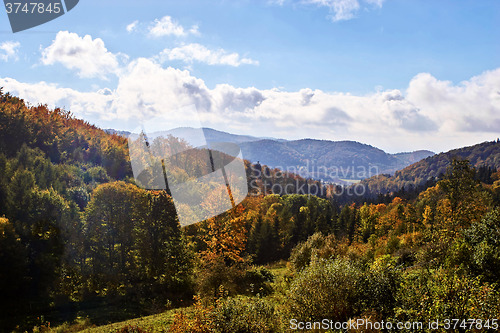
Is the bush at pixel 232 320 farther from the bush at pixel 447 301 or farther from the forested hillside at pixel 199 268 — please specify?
the bush at pixel 447 301

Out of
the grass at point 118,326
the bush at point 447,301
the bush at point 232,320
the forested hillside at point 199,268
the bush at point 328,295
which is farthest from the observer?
the grass at point 118,326

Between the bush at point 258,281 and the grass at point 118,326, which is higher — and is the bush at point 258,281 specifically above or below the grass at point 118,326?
below

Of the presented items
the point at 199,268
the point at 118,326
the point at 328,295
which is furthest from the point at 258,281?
the point at 328,295

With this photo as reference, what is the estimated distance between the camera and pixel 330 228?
214ft

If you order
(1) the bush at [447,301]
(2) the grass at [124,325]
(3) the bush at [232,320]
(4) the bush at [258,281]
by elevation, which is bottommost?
(4) the bush at [258,281]

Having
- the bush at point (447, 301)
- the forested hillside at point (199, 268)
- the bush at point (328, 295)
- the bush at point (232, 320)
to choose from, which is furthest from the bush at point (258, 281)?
the bush at point (447, 301)

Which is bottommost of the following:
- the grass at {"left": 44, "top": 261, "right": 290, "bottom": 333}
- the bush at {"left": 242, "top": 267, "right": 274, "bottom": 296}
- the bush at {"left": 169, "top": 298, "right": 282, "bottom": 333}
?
the bush at {"left": 242, "top": 267, "right": 274, "bottom": 296}

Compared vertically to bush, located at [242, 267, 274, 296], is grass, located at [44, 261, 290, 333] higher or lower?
higher

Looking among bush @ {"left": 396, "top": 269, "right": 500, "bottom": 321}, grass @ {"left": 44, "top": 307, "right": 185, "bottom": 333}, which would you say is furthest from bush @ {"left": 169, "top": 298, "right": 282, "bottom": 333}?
bush @ {"left": 396, "top": 269, "right": 500, "bottom": 321}

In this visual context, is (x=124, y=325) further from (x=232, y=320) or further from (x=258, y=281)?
(x=258, y=281)

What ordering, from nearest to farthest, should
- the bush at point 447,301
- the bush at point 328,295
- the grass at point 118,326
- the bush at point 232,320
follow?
the bush at point 447,301, the bush at point 232,320, the bush at point 328,295, the grass at point 118,326

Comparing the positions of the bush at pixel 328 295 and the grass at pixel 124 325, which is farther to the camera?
the grass at pixel 124 325

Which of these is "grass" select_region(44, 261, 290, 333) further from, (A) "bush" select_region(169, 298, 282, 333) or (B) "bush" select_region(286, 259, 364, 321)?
(B) "bush" select_region(286, 259, 364, 321)

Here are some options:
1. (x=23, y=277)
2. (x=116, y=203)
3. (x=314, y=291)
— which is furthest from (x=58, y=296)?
(x=314, y=291)
